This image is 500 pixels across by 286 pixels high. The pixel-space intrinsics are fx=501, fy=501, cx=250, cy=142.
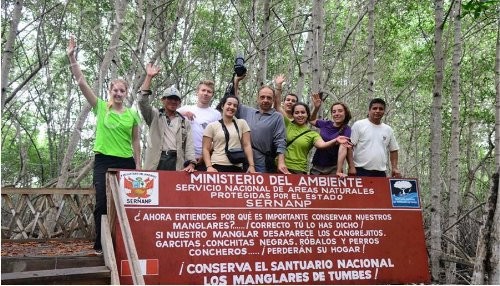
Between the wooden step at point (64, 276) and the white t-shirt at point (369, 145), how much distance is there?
8.70ft

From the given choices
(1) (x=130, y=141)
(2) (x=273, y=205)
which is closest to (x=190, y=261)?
(2) (x=273, y=205)

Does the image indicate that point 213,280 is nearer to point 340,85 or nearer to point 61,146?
point 61,146

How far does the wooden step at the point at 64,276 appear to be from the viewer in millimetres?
3589

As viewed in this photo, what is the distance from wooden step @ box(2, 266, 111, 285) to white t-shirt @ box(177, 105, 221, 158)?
1419 millimetres

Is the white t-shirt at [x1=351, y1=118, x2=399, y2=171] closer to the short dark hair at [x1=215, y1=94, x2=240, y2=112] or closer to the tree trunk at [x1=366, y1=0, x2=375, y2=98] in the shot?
the short dark hair at [x1=215, y1=94, x2=240, y2=112]

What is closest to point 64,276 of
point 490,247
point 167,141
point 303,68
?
point 167,141

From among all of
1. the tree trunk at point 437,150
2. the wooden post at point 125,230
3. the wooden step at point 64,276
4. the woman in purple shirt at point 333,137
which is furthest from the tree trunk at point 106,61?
the tree trunk at point 437,150

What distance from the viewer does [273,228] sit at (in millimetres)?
4410

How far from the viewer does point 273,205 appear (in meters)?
4.48

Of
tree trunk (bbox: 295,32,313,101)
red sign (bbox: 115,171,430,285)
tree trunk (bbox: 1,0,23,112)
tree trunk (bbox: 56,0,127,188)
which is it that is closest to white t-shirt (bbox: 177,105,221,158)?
red sign (bbox: 115,171,430,285)

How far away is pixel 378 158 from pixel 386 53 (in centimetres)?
1086

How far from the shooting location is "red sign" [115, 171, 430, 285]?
13.4ft

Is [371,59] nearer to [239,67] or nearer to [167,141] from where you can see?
[239,67]

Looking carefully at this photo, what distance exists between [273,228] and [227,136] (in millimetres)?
912
